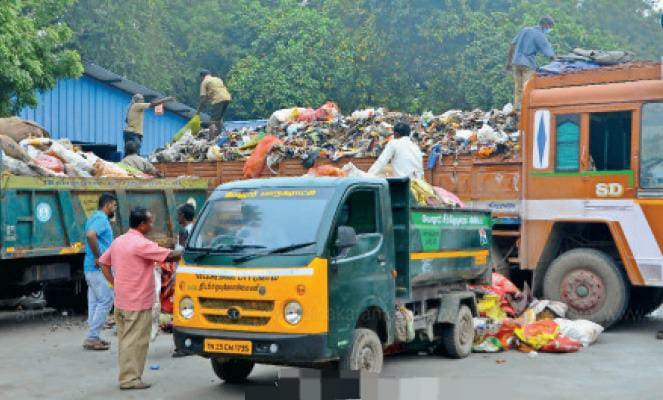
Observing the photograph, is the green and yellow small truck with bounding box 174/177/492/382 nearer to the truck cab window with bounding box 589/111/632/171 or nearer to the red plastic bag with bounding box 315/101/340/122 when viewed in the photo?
the truck cab window with bounding box 589/111/632/171

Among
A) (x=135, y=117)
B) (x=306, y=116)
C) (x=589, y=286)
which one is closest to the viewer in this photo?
(x=589, y=286)

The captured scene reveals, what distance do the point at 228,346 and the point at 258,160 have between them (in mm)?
7279

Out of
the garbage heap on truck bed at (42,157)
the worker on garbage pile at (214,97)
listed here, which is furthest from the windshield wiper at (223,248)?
the worker on garbage pile at (214,97)

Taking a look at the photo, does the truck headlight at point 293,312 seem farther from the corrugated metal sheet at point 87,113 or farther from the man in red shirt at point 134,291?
the corrugated metal sheet at point 87,113

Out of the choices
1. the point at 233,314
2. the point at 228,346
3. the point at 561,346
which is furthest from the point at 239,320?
the point at 561,346

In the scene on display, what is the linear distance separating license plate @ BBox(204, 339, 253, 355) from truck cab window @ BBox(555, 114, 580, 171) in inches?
236

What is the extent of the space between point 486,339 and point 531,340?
0.50 meters

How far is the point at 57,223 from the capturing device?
10758 millimetres

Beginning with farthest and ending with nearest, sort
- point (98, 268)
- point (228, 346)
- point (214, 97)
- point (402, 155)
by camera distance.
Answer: point (214, 97) < point (402, 155) < point (98, 268) < point (228, 346)

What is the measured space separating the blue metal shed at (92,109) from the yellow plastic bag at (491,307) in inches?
531

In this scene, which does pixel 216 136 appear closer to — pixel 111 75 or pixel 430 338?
pixel 111 75

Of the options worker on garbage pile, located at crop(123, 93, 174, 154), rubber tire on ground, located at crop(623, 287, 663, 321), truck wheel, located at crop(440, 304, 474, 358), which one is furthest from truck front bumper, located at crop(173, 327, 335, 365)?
worker on garbage pile, located at crop(123, 93, 174, 154)

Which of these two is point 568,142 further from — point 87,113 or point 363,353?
point 87,113

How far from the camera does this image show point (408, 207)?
764 centimetres
